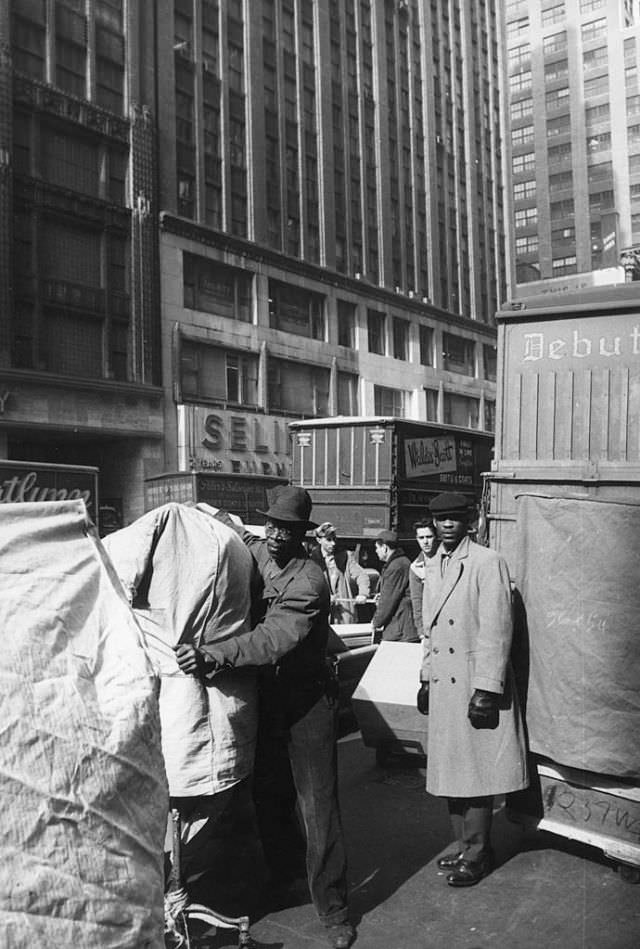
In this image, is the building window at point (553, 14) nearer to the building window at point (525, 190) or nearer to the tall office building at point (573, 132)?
the tall office building at point (573, 132)

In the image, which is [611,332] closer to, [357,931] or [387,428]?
[357,931]

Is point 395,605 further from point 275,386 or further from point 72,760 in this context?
point 275,386

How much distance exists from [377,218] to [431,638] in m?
38.2

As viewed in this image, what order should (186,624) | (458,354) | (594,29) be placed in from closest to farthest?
(186,624) → (458,354) → (594,29)

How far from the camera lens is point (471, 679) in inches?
180

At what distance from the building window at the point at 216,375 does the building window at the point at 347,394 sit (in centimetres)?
564

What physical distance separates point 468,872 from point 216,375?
2705cm

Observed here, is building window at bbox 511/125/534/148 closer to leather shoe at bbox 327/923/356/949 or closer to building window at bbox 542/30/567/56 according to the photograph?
building window at bbox 542/30/567/56

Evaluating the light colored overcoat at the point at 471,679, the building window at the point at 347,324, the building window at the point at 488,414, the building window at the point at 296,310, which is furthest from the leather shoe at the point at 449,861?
the building window at the point at 488,414

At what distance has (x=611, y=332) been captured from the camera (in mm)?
7094

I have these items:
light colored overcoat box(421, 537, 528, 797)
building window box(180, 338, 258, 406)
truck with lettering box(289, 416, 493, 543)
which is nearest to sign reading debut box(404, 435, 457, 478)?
truck with lettering box(289, 416, 493, 543)

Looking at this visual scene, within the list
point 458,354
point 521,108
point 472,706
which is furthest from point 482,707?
point 521,108

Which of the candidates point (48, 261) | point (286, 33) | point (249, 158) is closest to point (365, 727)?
point (48, 261)

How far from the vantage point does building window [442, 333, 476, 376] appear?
1778 inches
